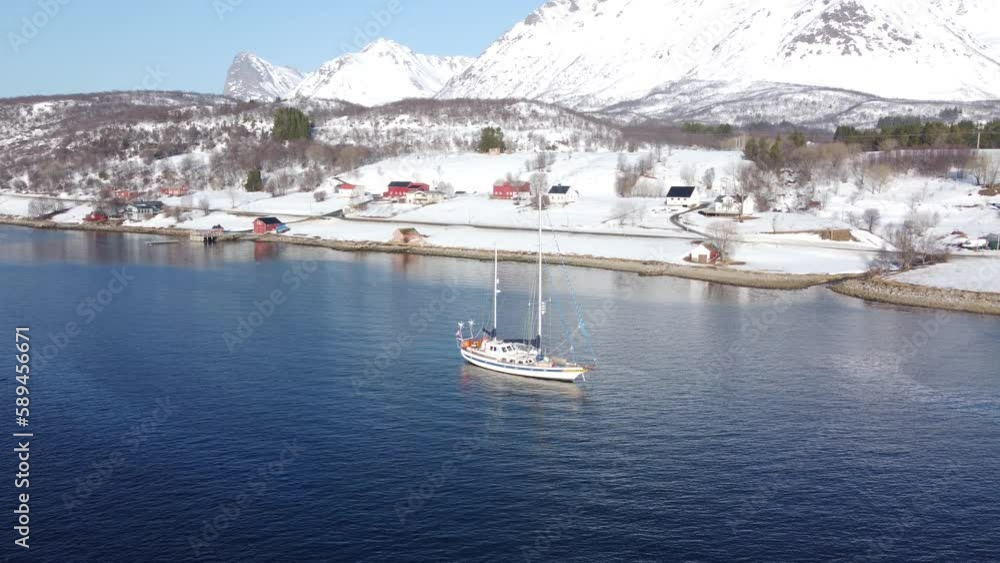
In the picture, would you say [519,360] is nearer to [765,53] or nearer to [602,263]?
[602,263]

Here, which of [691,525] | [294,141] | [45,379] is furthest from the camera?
[294,141]

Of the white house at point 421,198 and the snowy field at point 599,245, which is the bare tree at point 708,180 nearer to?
the snowy field at point 599,245

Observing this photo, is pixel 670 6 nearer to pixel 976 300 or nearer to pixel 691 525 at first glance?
pixel 976 300

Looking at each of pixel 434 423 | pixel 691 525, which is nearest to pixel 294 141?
pixel 434 423

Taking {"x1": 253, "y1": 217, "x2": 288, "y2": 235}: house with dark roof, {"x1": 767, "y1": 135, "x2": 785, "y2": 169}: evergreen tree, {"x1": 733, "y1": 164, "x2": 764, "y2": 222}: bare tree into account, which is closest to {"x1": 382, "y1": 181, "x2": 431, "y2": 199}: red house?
{"x1": 253, "y1": 217, "x2": 288, "y2": 235}: house with dark roof

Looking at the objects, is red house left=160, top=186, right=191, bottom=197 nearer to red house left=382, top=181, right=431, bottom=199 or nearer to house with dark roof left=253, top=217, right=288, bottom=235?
→ red house left=382, top=181, right=431, bottom=199

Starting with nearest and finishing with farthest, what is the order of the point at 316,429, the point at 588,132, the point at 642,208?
the point at 316,429, the point at 642,208, the point at 588,132
